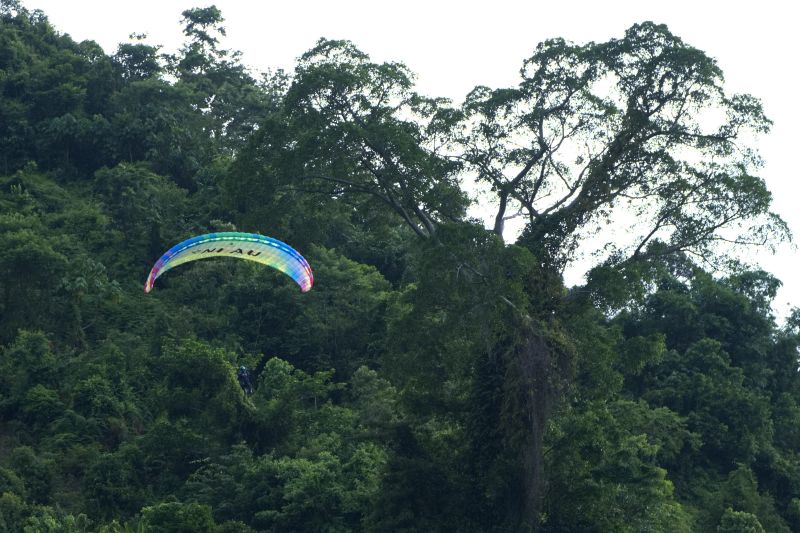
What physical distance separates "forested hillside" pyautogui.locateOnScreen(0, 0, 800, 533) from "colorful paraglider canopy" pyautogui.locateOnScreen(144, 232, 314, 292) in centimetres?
135

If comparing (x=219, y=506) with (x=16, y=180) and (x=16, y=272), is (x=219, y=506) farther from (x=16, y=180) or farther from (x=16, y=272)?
(x=16, y=180)

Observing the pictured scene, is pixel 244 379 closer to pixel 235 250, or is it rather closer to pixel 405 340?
pixel 235 250

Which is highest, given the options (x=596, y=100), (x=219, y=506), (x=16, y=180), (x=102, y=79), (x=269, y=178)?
(x=102, y=79)

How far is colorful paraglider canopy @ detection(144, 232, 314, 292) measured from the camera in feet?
65.0

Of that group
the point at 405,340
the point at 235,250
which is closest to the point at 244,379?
the point at 235,250

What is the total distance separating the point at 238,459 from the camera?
20.6 metres

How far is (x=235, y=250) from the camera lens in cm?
2070

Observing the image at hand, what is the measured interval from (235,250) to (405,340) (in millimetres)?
4994

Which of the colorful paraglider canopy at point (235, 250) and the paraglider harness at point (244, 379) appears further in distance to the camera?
Answer: the paraglider harness at point (244, 379)

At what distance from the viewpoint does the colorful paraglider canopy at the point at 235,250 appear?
19.8 meters

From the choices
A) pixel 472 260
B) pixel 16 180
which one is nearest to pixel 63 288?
pixel 16 180

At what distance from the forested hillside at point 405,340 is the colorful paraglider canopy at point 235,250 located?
1348 millimetres

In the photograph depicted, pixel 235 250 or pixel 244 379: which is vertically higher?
pixel 235 250

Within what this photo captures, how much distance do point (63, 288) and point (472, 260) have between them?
13.5 m
